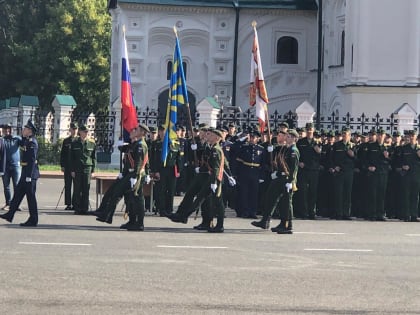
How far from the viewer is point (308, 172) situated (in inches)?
904

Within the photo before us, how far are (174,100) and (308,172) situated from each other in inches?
128

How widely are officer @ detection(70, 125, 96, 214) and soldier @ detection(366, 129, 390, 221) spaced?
5473mm

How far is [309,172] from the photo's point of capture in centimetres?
2297

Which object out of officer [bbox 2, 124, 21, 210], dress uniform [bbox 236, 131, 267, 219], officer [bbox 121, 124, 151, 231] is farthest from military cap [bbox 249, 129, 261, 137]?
officer [bbox 2, 124, 21, 210]

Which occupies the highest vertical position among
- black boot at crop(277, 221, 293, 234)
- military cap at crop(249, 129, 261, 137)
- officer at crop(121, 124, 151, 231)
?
military cap at crop(249, 129, 261, 137)

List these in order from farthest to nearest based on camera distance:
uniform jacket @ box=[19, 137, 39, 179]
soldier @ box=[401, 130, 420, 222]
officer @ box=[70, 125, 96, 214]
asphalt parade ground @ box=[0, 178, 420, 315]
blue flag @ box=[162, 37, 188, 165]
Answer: soldier @ box=[401, 130, 420, 222]
officer @ box=[70, 125, 96, 214]
blue flag @ box=[162, 37, 188, 165]
uniform jacket @ box=[19, 137, 39, 179]
asphalt parade ground @ box=[0, 178, 420, 315]

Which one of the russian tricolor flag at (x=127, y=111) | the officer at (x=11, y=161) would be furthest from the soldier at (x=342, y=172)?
the officer at (x=11, y=161)

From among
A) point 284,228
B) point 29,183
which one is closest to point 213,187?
point 284,228

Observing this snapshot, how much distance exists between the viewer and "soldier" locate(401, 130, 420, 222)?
921 inches

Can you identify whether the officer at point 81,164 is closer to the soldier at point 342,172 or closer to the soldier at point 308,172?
the soldier at point 308,172

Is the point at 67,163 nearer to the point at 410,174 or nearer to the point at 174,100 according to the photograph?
the point at 174,100

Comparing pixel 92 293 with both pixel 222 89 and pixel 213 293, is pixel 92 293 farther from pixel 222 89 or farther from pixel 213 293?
pixel 222 89

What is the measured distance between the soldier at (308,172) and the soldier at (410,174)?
176cm

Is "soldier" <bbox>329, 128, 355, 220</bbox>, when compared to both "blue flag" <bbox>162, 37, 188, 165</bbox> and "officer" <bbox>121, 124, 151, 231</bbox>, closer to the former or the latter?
"blue flag" <bbox>162, 37, 188, 165</bbox>
